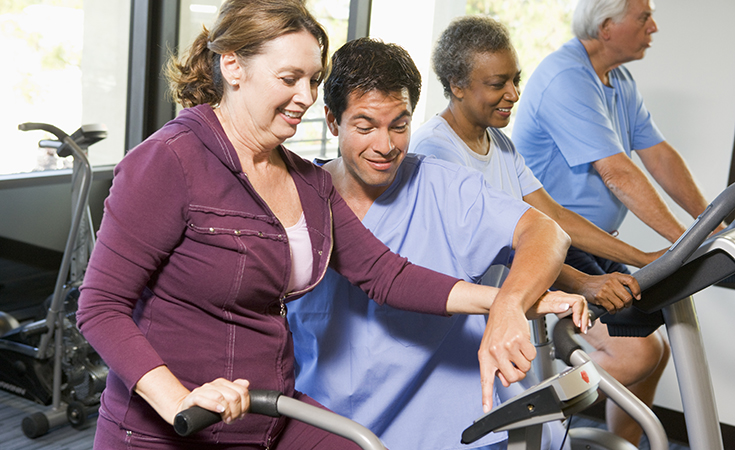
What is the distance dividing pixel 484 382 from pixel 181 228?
0.57m

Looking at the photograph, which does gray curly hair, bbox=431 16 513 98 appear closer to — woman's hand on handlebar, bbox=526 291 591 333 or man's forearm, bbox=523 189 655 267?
man's forearm, bbox=523 189 655 267

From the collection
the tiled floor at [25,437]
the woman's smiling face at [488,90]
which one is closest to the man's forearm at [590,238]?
the woman's smiling face at [488,90]

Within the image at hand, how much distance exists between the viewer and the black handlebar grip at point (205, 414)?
2.89 ft

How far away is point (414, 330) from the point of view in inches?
57.7

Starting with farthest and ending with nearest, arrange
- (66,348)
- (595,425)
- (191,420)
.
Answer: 1. (595,425)
2. (66,348)
3. (191,420)

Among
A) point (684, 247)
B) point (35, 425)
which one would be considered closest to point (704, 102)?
point (684, 247)

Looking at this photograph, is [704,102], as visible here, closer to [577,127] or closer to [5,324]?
[577,127]

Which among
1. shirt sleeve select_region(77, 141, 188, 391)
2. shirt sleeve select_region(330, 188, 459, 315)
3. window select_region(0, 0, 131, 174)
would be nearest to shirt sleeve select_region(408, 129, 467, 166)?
shirt sleeve select_region(330, 188, 459, 315)

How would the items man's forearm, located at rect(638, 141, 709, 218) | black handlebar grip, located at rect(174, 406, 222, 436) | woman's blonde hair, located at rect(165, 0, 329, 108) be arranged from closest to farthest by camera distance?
1. black handlebar grip, located at rect(174, 406, 222, 436)
2. woman's blonde hair, located at rect(165, 0, 329, 108)
3. man's forearm, located at rect(638, 141, 709, 218)

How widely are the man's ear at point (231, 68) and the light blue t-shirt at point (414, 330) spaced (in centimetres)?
49

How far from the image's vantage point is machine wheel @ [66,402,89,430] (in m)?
2.66

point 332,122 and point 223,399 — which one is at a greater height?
point 332,122

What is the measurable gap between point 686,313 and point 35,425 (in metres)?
2.44

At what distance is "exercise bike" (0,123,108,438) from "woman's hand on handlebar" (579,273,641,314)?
2.12m
